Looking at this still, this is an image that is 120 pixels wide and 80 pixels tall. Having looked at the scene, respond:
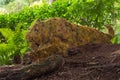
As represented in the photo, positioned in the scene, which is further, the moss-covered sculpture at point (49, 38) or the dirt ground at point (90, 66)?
the moss-covered sculpture at point (49, 38)

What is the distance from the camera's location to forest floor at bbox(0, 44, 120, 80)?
3.79 meters

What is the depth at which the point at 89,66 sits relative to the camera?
414cm

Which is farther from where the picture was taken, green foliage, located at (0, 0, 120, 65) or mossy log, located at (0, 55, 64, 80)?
green foliage, located at (0, 0, 120, 65)

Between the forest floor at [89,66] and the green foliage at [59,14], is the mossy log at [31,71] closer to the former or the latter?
Result: the forest floor at [89,66]

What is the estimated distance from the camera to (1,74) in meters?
3.98

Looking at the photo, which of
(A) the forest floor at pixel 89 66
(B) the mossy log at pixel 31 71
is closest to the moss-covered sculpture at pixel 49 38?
(A) the forest floor at pixel 89 66

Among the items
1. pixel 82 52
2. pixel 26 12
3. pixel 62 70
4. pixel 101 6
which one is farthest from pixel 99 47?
pixel 26 12

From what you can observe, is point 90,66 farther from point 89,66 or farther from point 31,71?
point 31,71

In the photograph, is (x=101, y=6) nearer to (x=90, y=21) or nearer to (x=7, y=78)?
(x=90, y=21)

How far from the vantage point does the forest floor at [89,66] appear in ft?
12.5

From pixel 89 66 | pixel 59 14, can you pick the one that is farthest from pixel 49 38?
pixel 59 14

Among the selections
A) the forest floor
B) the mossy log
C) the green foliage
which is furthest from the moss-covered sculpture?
the green foliage

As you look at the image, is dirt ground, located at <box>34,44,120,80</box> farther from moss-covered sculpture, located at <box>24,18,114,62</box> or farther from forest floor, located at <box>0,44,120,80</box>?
moss-covered sculpture, located at <box>24,18,114,62</box>

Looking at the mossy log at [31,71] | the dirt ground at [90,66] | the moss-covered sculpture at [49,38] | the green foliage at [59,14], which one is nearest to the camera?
the dirt ground at [90,66]
